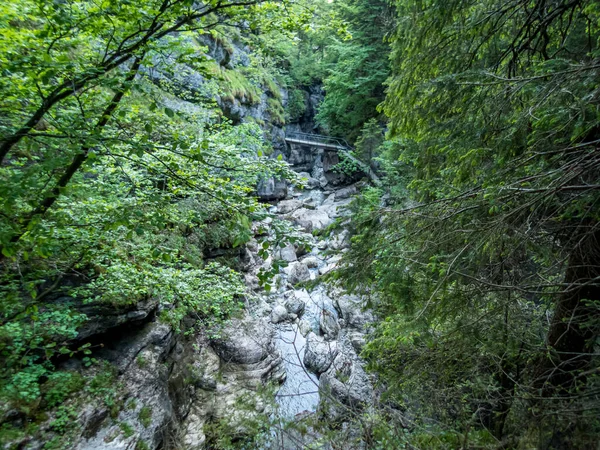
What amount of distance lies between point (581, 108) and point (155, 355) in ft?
17.5

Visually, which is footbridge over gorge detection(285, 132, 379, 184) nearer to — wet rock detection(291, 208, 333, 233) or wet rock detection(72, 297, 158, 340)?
wet rock detection(291, 208, 333, 233)

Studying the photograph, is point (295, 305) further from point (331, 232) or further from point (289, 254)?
point (331, 232)

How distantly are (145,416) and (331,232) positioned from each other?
10.8 feet

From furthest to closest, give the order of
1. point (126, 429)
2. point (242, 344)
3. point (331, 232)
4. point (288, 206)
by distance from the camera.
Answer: point (288, 206), point (242, 344), point (126, 429), point (331, 232)

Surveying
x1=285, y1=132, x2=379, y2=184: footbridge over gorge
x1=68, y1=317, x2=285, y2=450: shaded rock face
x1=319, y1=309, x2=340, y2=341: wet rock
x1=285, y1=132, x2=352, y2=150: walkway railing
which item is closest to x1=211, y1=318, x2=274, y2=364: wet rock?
x1=68, y1=317, x2=285, y2=450: shaded rock face

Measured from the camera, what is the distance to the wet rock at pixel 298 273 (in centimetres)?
1034

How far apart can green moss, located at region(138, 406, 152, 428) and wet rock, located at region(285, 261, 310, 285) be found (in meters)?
6.49

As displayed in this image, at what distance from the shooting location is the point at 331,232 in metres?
3.15

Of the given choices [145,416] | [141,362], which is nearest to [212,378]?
[141,362]

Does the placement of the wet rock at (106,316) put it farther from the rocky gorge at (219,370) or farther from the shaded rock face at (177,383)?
the shaded rock face at (177,383)

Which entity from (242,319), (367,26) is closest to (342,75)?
(367,26)

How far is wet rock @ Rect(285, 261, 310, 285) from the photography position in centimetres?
1034

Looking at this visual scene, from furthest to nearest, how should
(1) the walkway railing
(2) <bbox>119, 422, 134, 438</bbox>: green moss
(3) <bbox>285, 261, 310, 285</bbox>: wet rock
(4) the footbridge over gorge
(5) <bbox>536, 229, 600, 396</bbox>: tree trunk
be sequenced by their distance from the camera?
(1) the walkway railing
(4) the footbridge over gorge
(3) <bbox>285, 261, 310, 285</bbox>: wet rock
(2) <bbox>119, 422, 134, 438</bbox>: green moss
(5) <bbox>536, 229, 600, 396</bbox>: tree trunk

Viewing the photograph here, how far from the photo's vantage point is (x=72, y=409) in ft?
11.0
